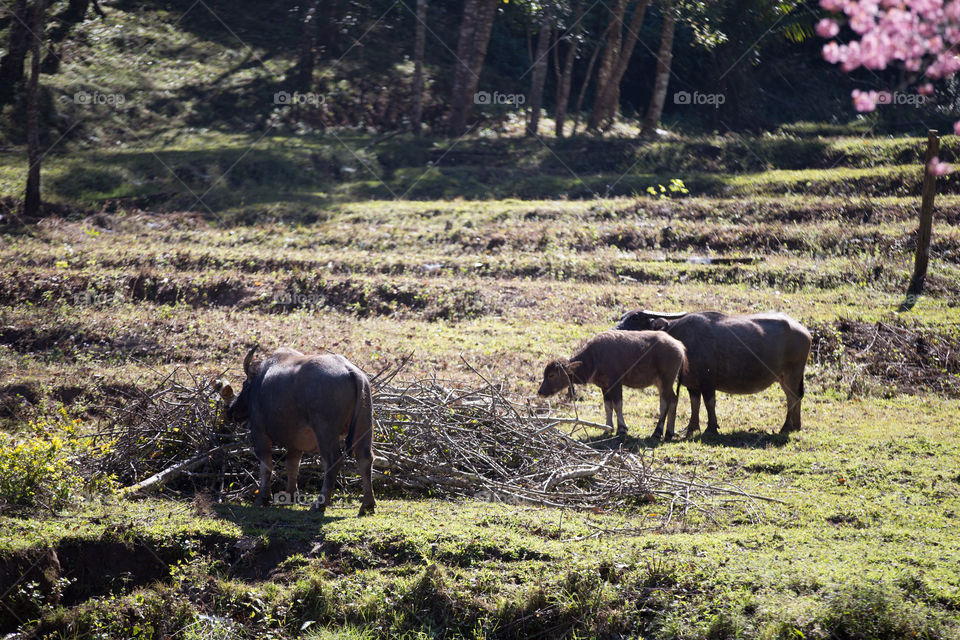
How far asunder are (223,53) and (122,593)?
2682 centimetres

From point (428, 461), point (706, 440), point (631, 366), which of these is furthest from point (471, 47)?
point (428, 461)

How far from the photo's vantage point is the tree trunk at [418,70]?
26.3 meters

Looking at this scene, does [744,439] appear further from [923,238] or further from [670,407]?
[923,238]

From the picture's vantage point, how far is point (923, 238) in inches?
679

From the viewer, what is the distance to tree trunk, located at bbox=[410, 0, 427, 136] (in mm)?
26266

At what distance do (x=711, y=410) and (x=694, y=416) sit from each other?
9.5 inches

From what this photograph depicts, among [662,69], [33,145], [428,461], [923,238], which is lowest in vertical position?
[428,461]

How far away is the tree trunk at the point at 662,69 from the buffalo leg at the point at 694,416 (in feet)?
51.8

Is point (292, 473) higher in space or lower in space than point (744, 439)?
higher

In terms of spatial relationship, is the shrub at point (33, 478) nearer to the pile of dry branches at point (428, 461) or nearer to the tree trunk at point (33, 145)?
the pile of dry branches at point (428, 461)

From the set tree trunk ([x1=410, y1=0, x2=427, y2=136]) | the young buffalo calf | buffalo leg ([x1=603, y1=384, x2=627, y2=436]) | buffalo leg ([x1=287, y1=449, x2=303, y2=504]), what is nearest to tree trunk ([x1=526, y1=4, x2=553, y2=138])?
tree trunk ([x1=410, y1=0, x2=427, y2=136])

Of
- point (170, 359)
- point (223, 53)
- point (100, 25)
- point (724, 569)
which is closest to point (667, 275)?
point (170, 359)

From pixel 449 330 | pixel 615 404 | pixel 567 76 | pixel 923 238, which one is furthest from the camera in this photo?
pixel 567 76

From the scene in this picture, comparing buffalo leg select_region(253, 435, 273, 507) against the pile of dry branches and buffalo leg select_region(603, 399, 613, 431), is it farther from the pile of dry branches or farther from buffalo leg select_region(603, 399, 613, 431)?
buffalo leg select_region(603, 399, 613, 431)
